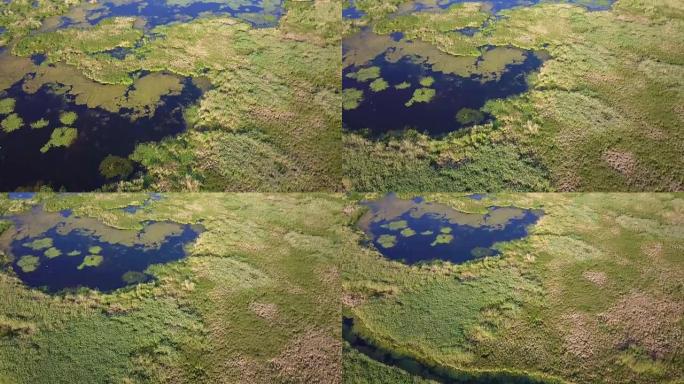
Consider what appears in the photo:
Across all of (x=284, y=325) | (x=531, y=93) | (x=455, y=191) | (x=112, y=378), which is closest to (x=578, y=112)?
(x=531, y=93)

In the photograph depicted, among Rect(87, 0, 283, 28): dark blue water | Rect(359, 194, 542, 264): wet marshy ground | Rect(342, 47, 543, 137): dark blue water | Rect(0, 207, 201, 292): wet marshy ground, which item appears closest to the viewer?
Rect(0, 207, 201, 292): wet marshy ground

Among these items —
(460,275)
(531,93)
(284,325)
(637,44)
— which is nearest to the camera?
(284,325)

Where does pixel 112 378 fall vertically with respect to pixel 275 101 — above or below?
below

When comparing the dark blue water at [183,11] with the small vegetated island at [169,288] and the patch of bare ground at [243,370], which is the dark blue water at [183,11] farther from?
the patch of bare ground at [243,370]

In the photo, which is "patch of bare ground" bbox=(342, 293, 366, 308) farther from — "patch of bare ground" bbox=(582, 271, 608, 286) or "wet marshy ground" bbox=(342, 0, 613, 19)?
"wet marshy ground" bbox=(342, 0, 613, 19)

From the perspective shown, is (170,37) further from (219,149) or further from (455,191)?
(455,191)

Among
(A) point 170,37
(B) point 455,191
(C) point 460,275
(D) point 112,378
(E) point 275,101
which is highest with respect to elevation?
(A) point 170,37

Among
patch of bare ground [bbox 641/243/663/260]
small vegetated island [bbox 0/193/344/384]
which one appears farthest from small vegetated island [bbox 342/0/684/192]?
small vegetated island [bbox 0/193/344/384]
